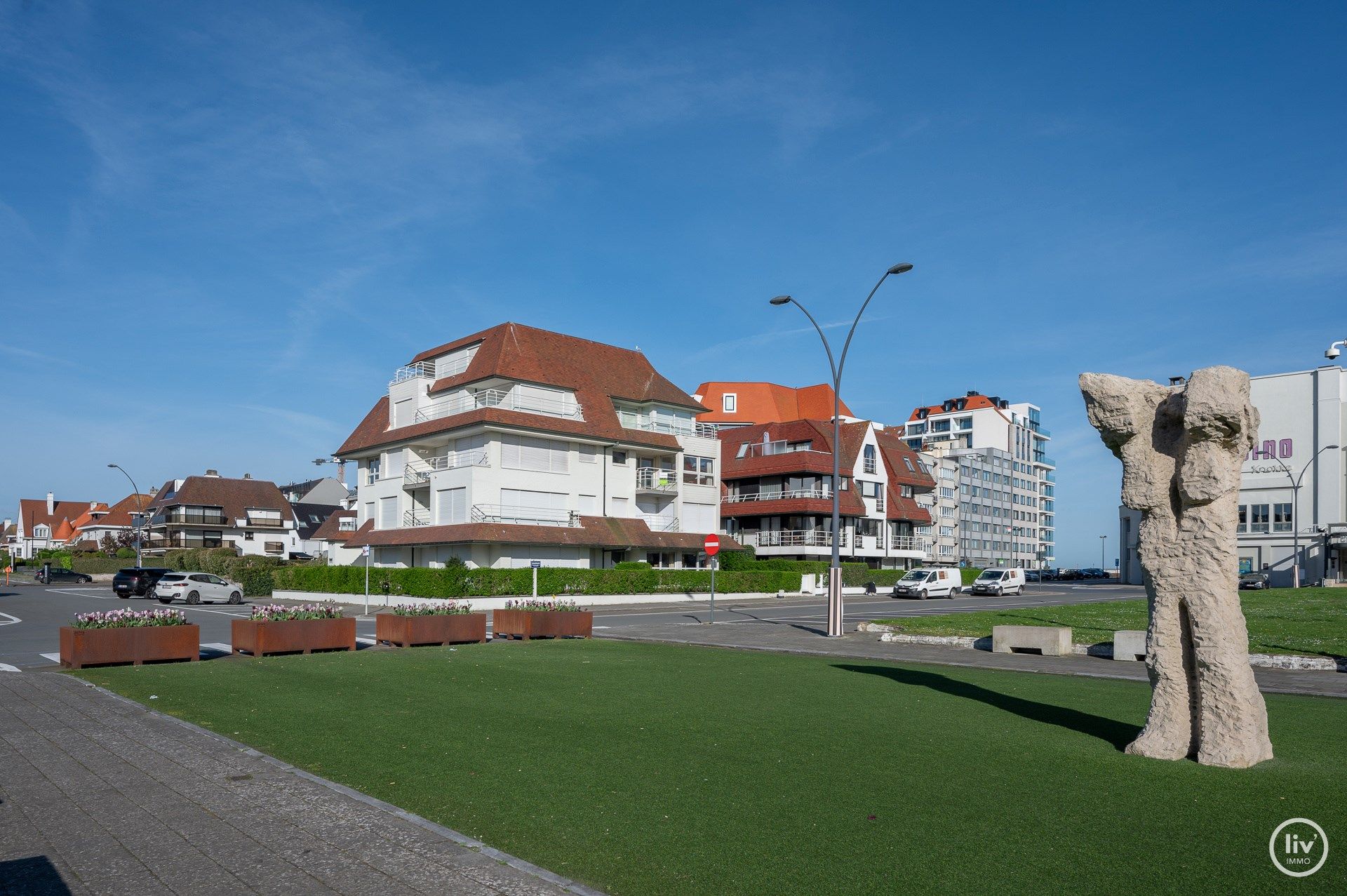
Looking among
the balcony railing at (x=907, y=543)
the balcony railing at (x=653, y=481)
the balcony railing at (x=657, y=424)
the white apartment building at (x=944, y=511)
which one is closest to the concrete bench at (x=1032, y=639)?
the balcony railing at (x=653, y=481)

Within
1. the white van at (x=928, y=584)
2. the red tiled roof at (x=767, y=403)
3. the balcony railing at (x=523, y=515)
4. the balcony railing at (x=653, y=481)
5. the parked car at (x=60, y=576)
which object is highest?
the red tiled roof at (x=767, y=403)

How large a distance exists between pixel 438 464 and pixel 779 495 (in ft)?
85.7

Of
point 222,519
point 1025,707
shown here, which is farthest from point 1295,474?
point 222,519

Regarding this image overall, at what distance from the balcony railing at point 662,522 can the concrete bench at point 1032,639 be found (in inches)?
1416

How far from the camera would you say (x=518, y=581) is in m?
42.1

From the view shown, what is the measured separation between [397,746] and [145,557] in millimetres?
84719

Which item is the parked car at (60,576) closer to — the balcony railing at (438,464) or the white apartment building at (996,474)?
the balcony railing at (438,464)

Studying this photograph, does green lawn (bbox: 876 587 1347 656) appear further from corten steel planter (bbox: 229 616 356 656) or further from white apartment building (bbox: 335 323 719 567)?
white apartment building (bbox: 335 323 719 567)

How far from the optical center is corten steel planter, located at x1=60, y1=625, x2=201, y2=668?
51.0 ft

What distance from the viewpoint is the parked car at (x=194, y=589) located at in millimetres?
44219

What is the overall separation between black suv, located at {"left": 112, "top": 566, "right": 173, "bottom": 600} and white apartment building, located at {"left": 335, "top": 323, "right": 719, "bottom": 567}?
34.6ft

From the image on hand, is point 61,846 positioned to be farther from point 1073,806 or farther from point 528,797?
point 1073,806

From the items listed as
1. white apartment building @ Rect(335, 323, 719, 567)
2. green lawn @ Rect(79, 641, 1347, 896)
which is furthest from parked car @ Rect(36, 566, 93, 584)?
green lawn @ Rect(79, 641, 1347, 896)

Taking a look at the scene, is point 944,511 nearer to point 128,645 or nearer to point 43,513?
point 128,645
